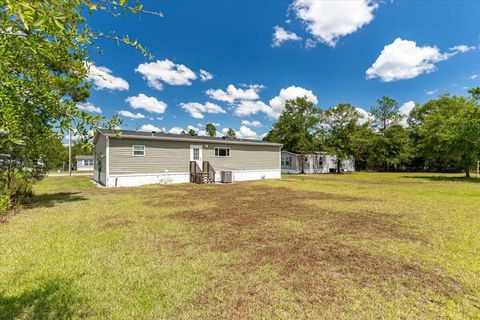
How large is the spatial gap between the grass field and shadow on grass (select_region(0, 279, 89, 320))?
0.01 meters

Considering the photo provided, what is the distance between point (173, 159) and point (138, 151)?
241 centimetres

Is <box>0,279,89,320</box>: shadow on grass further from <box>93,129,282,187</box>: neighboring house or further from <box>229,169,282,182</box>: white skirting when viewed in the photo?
<box>229,169,282,182</box>: white skirting

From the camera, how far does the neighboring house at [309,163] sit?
104ft

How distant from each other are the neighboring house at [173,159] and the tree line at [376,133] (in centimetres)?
1211

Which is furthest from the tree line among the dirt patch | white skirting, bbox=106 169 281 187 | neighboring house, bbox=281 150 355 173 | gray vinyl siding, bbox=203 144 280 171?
the dirt patch

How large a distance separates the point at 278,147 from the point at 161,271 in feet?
64.2

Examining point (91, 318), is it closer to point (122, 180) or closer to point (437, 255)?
point (437, 255)

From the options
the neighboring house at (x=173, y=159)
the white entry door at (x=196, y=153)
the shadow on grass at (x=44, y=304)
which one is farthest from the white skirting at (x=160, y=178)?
the shadow on grass at (x=44, y=304)

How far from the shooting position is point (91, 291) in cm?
307

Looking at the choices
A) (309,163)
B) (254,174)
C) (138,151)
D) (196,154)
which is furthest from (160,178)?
(309,163)

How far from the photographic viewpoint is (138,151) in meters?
15.0

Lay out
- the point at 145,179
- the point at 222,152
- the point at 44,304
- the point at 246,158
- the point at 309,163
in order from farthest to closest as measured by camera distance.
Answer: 1. the point at 309,163
2. the point at 246,158
3. the point at 222,152
4. the point at 145,179
5. the point at 44,304

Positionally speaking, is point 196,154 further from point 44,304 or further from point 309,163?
point 309,163

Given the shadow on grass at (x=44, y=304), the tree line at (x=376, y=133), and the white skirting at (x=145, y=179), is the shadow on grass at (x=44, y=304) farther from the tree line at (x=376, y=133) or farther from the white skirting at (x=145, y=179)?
the tree line at (x=376, y=133)
